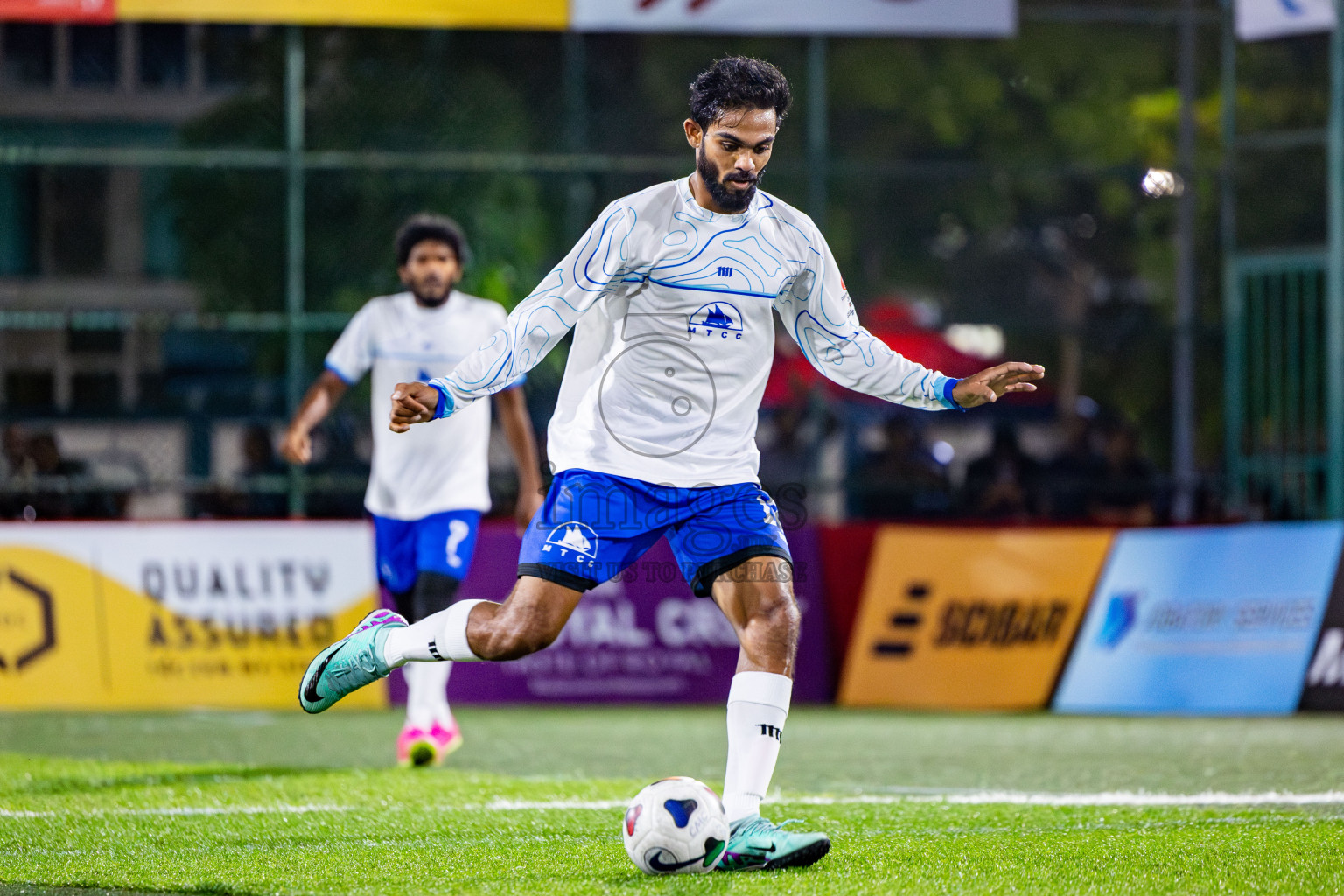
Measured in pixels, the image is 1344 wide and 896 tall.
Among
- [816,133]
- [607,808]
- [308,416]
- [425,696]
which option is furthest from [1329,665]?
[308,416]

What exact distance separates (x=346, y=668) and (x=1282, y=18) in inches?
419

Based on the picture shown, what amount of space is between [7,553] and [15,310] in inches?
99.9

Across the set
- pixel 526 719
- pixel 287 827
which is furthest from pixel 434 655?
pixel 526 719

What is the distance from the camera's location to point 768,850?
526 cm

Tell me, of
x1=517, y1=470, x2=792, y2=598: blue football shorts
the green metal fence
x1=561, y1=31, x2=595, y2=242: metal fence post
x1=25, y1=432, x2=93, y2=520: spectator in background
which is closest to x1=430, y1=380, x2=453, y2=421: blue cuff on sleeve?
x1=517, y1=470, x2=792, y2=598: blue football shorts

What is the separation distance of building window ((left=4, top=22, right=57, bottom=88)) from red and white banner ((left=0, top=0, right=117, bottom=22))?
925mm

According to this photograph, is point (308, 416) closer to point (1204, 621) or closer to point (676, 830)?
point (676, 830)

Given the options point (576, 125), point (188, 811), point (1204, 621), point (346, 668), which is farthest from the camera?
point (576, 125)

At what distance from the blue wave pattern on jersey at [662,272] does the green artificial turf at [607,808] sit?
146 centimetres

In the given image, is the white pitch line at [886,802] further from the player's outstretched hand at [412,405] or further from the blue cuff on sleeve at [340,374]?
the blue cuff on sleeve at [340,374]

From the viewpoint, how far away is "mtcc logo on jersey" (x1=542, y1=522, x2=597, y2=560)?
548 centimetres

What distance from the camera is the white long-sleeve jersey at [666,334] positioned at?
552 cm

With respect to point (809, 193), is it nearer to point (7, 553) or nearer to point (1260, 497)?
point (1260, 497)

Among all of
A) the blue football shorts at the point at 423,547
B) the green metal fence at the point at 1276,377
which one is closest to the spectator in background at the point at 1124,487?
the green metal fence at the point at 1276,377
